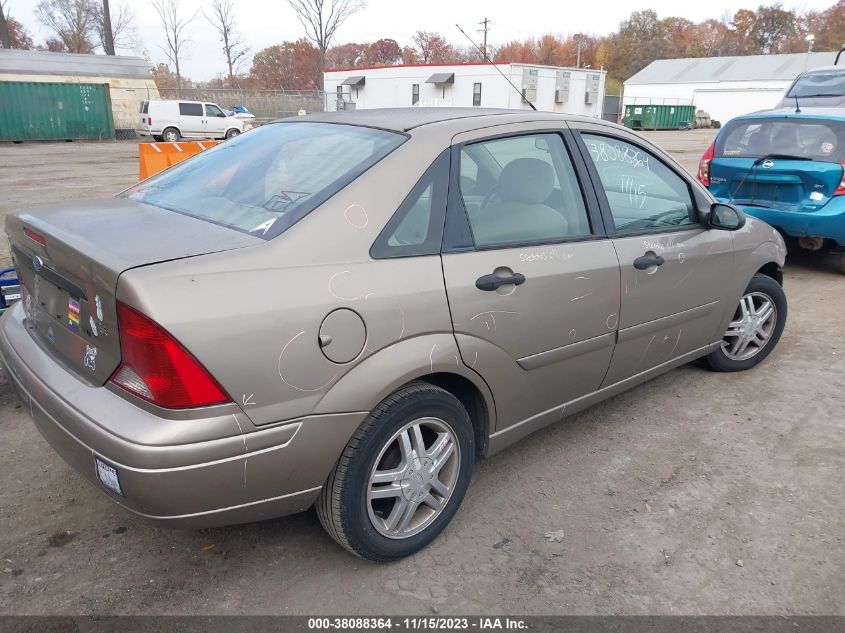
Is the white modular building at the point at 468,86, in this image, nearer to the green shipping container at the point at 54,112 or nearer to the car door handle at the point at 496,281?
the green shipping container at the point at 54,112

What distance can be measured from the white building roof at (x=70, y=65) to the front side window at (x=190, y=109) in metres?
6.51

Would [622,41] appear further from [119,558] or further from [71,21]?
[119,558]

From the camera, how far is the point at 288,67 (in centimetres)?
7169

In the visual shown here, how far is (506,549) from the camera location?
271 cm

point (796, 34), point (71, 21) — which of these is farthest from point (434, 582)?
point (796, 34)

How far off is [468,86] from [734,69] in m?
33.0

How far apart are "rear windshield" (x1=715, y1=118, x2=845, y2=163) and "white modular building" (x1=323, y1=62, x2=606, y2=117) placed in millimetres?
33562

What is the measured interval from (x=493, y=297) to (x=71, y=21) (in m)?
68.5

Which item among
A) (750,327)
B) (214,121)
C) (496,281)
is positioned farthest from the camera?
(214,121)

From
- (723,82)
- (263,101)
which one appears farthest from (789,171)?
(723,82)

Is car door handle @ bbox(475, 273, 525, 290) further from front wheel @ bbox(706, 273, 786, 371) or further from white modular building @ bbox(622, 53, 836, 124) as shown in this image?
white modular building @ bbox(622, 53, 836, 124)

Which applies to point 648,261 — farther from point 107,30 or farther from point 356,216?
point 107,30

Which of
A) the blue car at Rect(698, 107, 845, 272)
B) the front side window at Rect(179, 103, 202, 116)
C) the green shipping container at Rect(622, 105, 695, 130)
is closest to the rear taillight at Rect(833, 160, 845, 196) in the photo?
the blue car at Rect(698, 107, 845, 272)

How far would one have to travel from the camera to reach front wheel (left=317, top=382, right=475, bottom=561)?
7.68 ft
